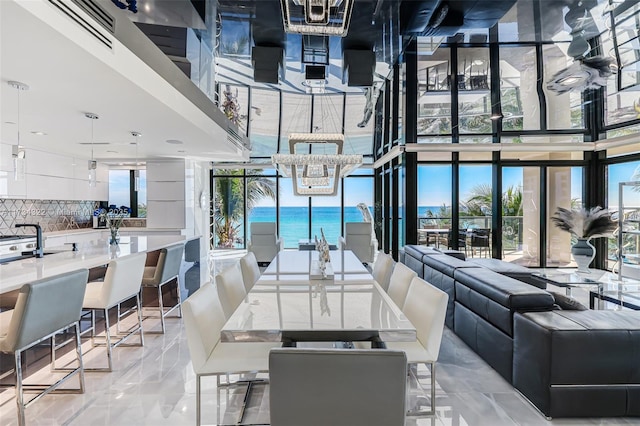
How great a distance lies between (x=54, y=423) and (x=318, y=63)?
559 cm

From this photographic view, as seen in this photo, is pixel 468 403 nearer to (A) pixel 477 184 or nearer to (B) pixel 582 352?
(B) pixel 582 352

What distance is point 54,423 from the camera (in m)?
2.19

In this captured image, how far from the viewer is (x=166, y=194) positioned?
21.7 feet

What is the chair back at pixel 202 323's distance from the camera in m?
1.90

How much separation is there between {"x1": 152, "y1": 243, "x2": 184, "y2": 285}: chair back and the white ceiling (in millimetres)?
1499

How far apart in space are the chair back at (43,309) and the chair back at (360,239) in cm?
582

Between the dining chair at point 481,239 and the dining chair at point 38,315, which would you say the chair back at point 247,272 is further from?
the dining chair at point 481,239

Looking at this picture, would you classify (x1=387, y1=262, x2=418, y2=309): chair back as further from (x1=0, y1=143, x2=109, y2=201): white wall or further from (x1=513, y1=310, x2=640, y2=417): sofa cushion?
(x1=0, y1=143, x2=109, y2=201): white wall

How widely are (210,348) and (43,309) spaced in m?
1.08

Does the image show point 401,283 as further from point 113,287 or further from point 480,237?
point 480,237

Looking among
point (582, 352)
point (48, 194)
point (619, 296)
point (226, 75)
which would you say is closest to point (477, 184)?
point (619, 296)

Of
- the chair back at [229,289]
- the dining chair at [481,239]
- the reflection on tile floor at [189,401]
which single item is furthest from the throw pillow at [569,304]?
the dining chair at [481,239]

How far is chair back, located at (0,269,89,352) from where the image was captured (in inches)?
77.9

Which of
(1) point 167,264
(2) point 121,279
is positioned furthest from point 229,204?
(2) point 121,279
